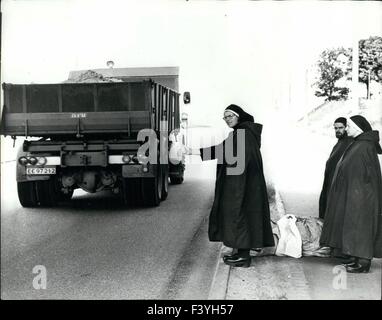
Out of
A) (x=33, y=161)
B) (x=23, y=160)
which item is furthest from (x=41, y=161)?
(x=23, y=160)

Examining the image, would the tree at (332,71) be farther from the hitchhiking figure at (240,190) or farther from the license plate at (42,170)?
the license plate at (42,170)

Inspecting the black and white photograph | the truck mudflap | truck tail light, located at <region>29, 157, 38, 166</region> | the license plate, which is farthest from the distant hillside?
truck tail light, located at <region>29, 157, 38, 166</region>

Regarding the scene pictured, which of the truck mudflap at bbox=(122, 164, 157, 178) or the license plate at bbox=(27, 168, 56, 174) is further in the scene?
the license plate at bbox=(27, 168, 56, 174)

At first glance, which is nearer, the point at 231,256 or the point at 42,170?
the point at 231,256

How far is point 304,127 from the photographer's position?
1156 centimetres

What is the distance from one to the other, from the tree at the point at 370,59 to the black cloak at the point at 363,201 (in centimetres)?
180

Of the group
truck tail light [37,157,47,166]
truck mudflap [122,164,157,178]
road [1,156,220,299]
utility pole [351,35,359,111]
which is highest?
utility pole [351,35,359,111]

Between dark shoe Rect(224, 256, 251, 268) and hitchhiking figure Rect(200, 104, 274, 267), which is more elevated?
hitchhiking figure Rect(200, 104, 274, 267)

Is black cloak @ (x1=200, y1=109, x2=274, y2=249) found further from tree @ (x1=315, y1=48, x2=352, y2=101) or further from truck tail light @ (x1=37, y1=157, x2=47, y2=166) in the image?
truck tail light @ (x1=37, y1=157, x2=47, y2=166)

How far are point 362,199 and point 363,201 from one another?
22mm

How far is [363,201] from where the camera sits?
5.29 meters

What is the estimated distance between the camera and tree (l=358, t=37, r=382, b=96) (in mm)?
6753

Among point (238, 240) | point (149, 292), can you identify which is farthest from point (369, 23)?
point (149, 292)

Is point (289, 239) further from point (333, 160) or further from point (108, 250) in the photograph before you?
point (108, 250)
